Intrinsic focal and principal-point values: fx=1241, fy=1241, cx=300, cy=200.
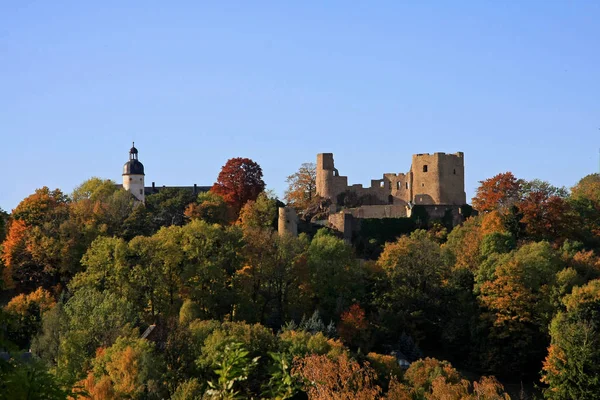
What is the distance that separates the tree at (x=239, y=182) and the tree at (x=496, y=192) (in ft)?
44.0

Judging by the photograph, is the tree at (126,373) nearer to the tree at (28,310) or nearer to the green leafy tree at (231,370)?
the green leafy tree at (231,370)

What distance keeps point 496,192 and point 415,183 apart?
5.22 m

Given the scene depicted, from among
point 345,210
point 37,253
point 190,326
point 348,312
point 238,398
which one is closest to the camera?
point 238,398

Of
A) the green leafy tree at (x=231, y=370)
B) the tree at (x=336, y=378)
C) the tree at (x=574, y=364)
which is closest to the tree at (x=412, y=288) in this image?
the tree at (x=574, y=364)

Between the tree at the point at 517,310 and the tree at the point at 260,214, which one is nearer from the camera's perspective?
the tree at the point at 517,310

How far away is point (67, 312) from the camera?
50.0 meters

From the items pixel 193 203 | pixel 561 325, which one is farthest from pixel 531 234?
pixel 193 203

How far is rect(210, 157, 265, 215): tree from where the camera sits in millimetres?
73938

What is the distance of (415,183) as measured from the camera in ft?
237

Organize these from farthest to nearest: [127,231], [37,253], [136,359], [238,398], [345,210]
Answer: [345,210], [127,231], [37,253], [136,359], [238,398]

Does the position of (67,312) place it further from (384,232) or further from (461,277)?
(384,232)

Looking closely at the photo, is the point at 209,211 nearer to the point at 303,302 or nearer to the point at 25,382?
the point at 303,302

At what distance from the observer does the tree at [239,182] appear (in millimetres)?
73938

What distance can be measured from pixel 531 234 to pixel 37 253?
24.7 metres
